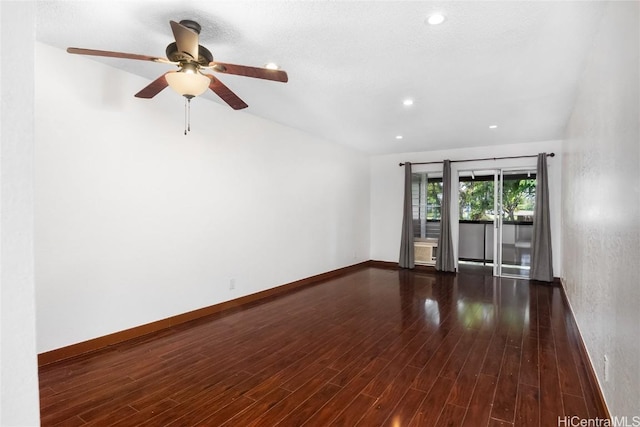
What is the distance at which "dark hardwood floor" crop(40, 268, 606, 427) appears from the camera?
205 cm

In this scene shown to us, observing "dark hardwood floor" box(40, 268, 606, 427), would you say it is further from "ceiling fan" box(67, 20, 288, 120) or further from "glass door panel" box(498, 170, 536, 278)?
"glass door panel" box(498, 170, 536, 278)

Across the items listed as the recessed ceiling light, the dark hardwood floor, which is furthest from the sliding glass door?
the recessed ceiling light

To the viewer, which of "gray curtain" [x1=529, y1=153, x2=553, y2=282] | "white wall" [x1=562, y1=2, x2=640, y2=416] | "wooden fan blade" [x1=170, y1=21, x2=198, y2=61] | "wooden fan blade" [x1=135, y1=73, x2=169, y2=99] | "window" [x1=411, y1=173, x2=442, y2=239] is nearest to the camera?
"white wall" [x1=562, y1=2, x2=640, y2=416]

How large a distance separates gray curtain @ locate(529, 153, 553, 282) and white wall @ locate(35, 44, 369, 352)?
4440 mm

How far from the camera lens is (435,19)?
2254 mm

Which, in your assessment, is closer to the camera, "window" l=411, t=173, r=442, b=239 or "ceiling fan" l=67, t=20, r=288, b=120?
"ceiling fan" l=67, t=20, r=288, b=120

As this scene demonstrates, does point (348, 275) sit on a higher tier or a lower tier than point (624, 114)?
lower

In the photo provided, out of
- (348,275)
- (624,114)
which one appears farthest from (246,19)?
(348,275)

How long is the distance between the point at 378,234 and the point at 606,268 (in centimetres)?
570

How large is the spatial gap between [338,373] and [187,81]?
2.46 m

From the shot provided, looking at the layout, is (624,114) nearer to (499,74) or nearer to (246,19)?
(499,74)

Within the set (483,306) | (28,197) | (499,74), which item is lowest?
(483,306)

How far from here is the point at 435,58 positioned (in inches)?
112

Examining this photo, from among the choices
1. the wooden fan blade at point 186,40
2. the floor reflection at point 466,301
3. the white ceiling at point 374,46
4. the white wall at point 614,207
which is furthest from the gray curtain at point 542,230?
the wooden fan blade at point 186,40
